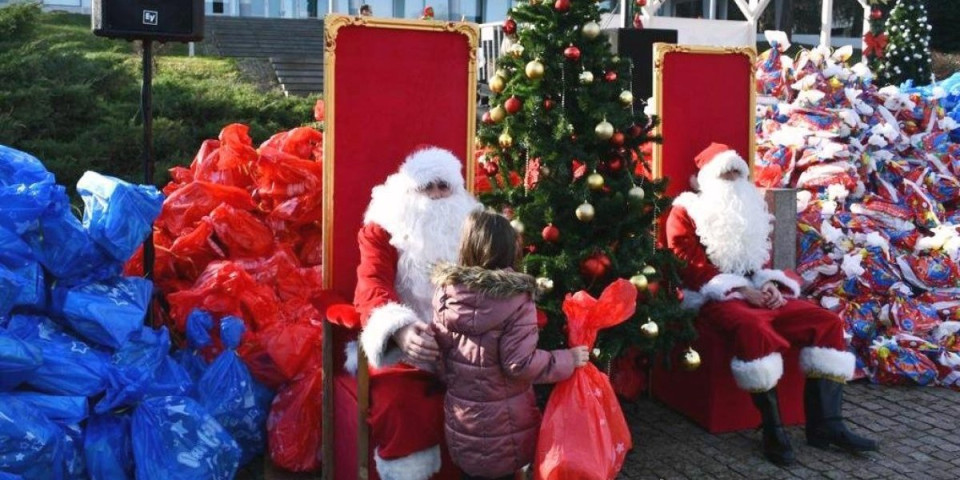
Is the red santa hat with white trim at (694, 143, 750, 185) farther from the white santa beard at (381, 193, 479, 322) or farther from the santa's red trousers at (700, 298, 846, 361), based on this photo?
the white santa beard at (381, 193, 479, 322)

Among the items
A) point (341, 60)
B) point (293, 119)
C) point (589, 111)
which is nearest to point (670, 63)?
point (589, 111)

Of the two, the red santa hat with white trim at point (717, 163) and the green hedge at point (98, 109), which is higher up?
the green hedge at point (98, 109)

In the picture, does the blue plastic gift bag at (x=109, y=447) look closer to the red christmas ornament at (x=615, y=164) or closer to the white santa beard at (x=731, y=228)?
the red christmas ornament at (x=615, y=164)

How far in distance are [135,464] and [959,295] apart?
5.14 metres

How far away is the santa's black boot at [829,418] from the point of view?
4.39m

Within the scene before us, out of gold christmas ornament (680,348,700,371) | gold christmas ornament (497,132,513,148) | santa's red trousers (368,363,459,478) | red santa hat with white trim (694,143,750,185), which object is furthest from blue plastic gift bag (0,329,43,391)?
red santa hat with white trim (694,143,750,185)

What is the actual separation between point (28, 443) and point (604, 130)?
265 cm

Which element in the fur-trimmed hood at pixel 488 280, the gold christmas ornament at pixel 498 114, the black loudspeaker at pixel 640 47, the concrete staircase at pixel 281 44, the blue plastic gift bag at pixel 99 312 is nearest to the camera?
the fur-trimmed hood at pixel 488 280

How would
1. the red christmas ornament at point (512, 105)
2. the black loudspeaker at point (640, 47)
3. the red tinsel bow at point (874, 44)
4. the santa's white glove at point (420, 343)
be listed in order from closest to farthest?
the santa's white glove at point (420, 343)
the red christmas ornament at point (512, 105)
the black loudspeaker at point (640, 47)
the red tinsel bow at point (874, 44)

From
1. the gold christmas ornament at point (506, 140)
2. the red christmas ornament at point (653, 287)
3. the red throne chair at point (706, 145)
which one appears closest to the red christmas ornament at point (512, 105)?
the gold christmas ornament at point (506, 140)

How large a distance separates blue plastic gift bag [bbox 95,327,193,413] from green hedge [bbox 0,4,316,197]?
149 inches

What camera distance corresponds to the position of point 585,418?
3.02 metres

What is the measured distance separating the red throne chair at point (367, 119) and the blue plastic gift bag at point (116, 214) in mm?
801

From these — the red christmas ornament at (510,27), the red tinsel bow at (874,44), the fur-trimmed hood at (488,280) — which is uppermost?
the red tinsel bow at (874,44)
